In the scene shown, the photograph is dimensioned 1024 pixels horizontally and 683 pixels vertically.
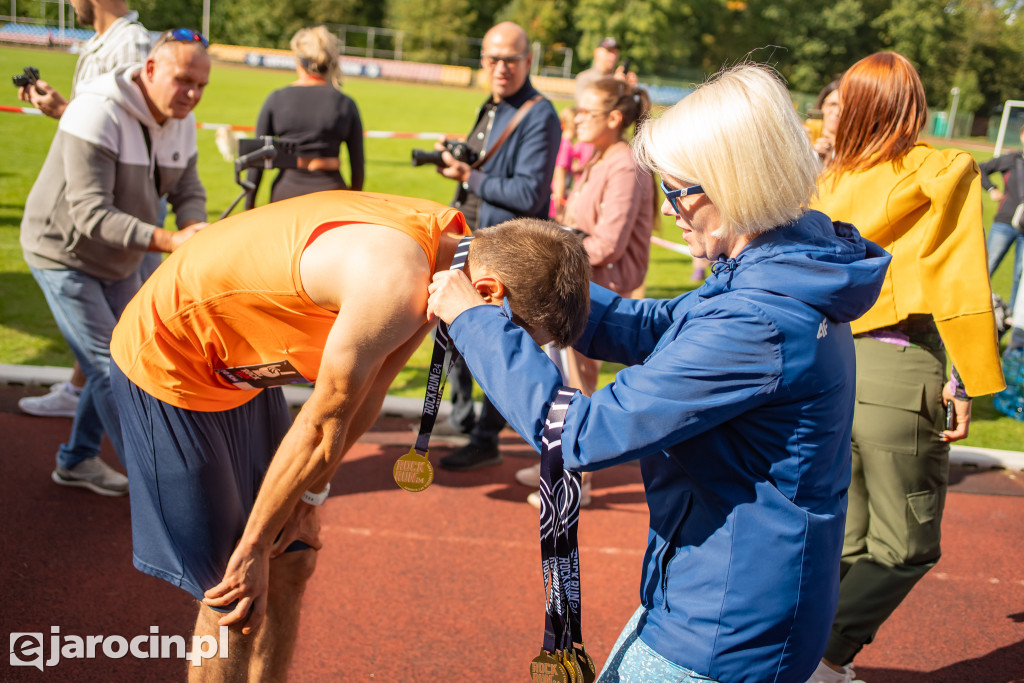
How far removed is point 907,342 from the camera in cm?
296

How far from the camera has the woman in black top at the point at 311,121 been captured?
17.7 feet

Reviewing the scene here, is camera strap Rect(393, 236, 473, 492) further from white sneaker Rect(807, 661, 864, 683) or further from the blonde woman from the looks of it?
white sneaker Rect(807, 661, 864, 683)

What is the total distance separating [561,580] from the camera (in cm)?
189

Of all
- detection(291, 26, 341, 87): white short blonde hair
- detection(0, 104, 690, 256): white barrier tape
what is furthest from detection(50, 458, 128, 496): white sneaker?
detection(0, 104, 690, 256): white barrier tape

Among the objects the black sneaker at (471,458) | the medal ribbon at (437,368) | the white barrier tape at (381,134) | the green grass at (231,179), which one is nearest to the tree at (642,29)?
the green grass at (231,179)

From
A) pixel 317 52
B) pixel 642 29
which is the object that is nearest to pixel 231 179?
pixel 317 52

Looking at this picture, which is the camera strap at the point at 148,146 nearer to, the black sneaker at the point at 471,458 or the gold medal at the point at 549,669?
the black sneaker at the point at 471,458

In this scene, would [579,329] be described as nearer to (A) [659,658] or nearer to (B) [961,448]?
(A) [659,658]

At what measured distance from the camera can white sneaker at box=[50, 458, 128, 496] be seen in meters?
4.16

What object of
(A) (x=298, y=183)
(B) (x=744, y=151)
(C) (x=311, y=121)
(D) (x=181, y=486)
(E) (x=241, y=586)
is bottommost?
(E) (x=241, y=586)

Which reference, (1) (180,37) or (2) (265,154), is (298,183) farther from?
(1) (180,37)

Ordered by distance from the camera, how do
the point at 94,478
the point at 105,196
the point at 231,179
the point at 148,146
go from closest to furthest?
the point at 105,196
the point at 148,146
the point at 94,478
the point at 231,179

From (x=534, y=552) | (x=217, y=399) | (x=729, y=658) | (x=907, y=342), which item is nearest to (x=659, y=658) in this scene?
(x=729, y=658)

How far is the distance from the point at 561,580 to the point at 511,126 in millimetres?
3553
